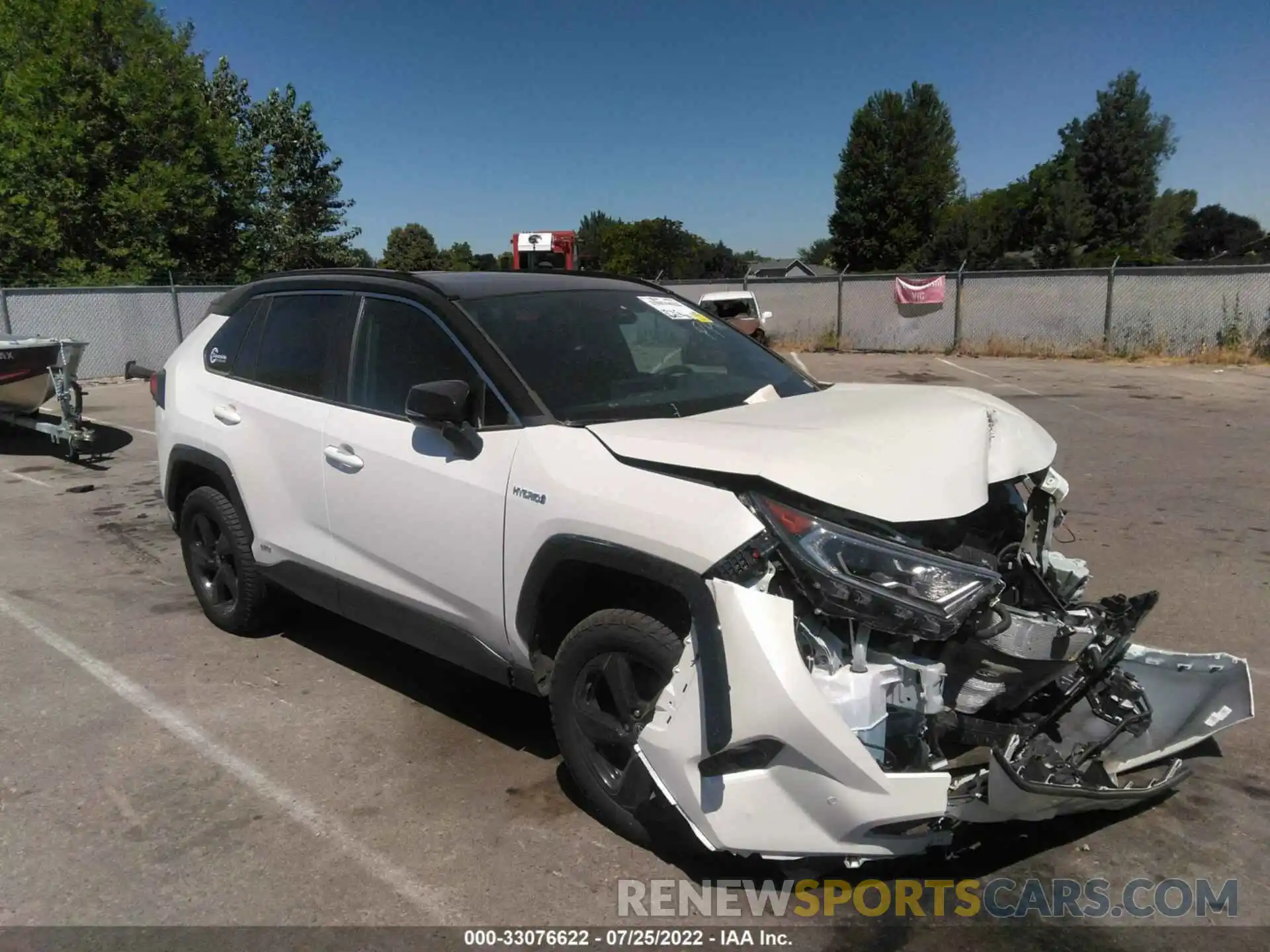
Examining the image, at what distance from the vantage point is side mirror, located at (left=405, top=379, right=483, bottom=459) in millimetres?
3180

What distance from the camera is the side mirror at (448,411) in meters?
3.18

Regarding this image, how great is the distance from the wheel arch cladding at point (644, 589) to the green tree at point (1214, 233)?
76.0m

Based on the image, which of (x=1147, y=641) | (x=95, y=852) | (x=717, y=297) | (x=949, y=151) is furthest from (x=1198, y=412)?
(x=949, y=151)

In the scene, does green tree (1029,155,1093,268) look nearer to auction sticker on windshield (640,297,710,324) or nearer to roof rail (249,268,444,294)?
auction sticker on windshield (640,297,710,324)

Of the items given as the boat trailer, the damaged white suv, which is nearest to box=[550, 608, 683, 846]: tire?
the damaged white suv

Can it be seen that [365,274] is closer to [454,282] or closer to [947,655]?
[454,282]

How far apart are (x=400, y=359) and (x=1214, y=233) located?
307 ft

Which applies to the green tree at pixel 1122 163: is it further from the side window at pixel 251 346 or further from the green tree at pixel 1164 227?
the side window at pixel 251 346

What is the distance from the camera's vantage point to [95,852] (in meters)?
3.08

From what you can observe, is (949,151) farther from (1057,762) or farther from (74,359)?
(1057,762)

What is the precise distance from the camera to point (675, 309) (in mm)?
4363

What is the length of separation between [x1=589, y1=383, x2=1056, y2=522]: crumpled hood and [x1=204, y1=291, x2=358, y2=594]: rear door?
62.3 inches

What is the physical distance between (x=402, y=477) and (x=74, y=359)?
887cm

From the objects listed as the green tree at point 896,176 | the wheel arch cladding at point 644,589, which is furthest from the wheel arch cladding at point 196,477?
the green tree at point 896,176
